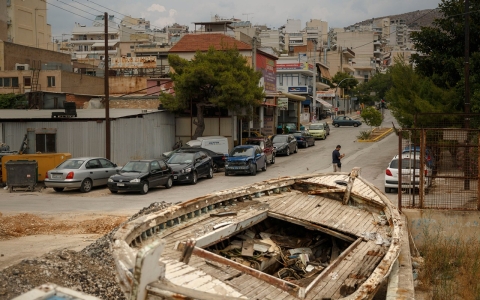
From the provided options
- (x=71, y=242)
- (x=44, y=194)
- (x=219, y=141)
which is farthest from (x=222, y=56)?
(x=71, y=242)

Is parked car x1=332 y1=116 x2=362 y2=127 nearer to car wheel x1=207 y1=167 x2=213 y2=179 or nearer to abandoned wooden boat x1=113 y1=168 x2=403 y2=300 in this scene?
car wheel x1=207 y1=167 x2=213 y2=179

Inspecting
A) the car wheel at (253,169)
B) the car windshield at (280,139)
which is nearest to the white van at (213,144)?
the car wheel at (253,169)

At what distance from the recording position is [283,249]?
1133 cm

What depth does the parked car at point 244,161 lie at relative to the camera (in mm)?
28875

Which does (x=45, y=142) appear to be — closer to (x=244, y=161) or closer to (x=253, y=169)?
(x=244, y=161)

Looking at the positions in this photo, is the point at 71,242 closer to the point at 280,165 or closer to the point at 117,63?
the point at 280,165

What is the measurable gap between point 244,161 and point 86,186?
8.70 meters

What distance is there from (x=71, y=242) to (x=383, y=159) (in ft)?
82.7

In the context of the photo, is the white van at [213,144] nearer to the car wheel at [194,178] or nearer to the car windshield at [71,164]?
the car wheel at [194,178]

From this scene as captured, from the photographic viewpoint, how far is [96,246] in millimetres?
11938

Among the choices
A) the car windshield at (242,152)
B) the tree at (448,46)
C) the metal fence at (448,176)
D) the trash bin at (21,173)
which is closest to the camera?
the metal fence at (448,176)

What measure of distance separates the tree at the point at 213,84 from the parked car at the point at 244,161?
6399 millimetres

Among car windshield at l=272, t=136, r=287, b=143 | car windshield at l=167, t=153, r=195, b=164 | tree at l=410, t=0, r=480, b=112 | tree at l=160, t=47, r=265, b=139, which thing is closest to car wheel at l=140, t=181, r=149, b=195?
car windshield at l=167, t=153, r=195, b=164

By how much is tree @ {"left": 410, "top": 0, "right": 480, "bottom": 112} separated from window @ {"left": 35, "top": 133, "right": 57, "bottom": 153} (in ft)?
65.4
